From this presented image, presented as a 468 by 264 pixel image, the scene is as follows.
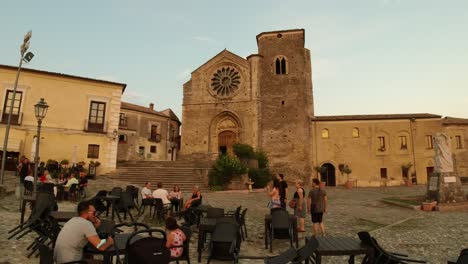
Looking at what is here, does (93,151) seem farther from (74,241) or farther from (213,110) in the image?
(74,241)

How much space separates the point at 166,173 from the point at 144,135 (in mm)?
16232

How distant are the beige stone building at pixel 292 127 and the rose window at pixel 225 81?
0.35 ft

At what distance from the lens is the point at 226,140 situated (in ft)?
101

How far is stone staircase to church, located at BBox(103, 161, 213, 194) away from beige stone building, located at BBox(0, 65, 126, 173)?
55.0 inches

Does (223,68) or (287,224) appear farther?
(223,68)

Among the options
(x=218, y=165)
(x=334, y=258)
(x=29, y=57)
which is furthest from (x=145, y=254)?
(x=218, y=165)

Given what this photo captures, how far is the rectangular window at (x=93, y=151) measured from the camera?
20.8 metres

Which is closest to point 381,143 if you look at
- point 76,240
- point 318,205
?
point 318,205

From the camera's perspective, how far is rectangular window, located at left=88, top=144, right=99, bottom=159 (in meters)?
20.8

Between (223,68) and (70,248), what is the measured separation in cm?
2944

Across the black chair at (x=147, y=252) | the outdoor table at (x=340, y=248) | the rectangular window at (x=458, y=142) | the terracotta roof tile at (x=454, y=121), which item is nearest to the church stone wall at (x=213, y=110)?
the terracotta roof tile at (x=454, y=121)

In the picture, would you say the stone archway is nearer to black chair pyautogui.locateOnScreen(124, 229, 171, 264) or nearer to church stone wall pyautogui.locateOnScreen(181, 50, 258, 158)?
church stone wall pyautogui.locateOnScreen(181, 50, 258, 158)

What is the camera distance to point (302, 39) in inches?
1270

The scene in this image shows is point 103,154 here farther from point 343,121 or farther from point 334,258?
point 343,121
